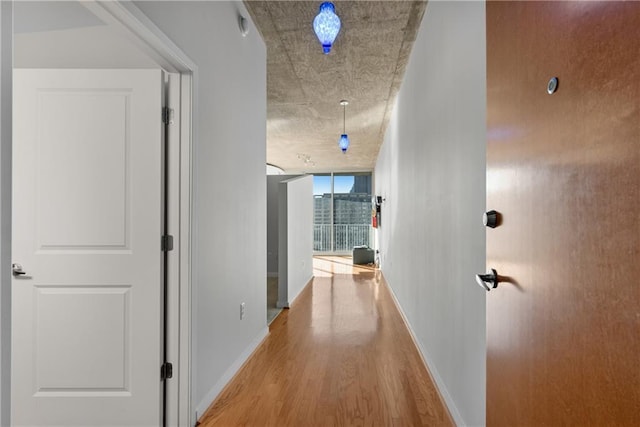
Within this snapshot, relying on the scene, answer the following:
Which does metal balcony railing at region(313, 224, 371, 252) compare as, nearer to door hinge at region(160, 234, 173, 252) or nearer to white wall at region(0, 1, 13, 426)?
door hinge at region(160, 234, 173, 252)

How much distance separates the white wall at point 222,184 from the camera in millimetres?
1855

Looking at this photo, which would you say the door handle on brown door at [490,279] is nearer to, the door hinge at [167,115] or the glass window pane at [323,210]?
the door hinge at [167,115]

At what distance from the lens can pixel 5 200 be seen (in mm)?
924

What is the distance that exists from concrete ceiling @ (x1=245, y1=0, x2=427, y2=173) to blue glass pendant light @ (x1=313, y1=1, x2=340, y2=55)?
2.37ft

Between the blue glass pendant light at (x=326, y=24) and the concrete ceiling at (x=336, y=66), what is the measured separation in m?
0.72

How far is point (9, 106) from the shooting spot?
0.94m

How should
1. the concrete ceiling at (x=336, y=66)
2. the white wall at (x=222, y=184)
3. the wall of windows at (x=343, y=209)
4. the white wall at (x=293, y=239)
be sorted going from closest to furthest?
the white wall at (x=222, y=184) < the concrete ceiling at (x=336, y=66) < the white wall at (x=293, y=239) < the wall of windows at (x=343, y=209)

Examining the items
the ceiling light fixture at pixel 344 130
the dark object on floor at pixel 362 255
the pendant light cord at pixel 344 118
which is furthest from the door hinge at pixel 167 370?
the dark object on floor at pixel 362 255

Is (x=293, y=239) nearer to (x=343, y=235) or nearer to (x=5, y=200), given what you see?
(x=5, y=200)

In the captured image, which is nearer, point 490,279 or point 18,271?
point 490,279

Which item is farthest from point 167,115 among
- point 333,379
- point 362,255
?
point 362,255

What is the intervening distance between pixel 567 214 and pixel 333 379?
204 centimetres

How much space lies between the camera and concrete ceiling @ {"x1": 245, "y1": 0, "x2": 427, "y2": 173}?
2.65m

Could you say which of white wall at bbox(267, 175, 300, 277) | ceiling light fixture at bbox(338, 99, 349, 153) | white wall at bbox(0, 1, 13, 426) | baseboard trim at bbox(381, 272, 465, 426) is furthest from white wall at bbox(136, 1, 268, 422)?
white wall at bbox(267, 175, 300, 277)
